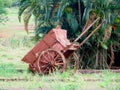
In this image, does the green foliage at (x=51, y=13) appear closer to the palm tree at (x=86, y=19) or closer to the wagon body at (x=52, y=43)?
the palm tree at (x=86, y=19)

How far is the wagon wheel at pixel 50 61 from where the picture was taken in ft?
35.3

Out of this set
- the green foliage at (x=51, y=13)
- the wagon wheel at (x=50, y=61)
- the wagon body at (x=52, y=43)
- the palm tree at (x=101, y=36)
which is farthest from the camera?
the green foliage at (x=51, y=13)

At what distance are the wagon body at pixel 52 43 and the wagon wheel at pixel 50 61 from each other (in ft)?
0.66

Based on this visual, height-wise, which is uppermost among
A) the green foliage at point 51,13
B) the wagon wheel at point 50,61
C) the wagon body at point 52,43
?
the green foliage at point 51,13

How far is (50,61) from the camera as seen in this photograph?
35.4 ft

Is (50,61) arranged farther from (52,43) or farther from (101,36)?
(101,36)

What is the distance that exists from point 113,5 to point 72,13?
140cm

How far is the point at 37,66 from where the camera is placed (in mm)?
10938

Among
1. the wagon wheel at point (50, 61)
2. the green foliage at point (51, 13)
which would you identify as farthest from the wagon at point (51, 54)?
the green foliage at point (51, 13)

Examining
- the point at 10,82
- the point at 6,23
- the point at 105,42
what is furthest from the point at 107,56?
the point at 6,23

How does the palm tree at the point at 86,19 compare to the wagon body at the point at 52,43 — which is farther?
the palm tree at the point at 86,19

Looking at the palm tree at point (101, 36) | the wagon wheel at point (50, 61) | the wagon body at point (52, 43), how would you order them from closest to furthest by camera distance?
1. the wagon wheel at point (50, 61)
2. the wagon body at point (52, 43)
3. the palm tree at point (101, 36)

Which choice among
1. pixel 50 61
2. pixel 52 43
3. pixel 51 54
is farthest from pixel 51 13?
pixel 50 61

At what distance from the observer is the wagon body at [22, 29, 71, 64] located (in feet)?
35.8
